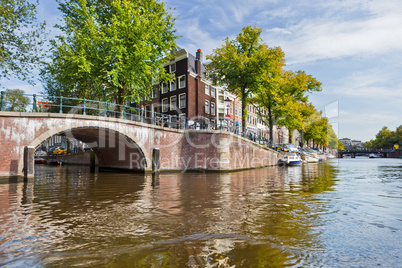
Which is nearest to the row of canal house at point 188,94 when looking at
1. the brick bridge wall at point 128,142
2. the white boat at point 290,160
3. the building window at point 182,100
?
the building window at point 182,100

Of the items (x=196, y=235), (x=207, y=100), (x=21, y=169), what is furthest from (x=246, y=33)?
(x=196, y=235)

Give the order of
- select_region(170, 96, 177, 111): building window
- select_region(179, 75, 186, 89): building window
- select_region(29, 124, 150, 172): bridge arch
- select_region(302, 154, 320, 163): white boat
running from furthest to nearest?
select_region(302, 154, 320, 163): white boat, select_region(170, 96, 177, 111): building window, select_region(179, 75, 186, 89): building window, select_region(29, 124, 150, 172): bridge arch

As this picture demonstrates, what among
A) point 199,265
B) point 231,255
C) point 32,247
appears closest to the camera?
point 199,265

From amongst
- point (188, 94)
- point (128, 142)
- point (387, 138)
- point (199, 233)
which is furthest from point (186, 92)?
point (387, 138)

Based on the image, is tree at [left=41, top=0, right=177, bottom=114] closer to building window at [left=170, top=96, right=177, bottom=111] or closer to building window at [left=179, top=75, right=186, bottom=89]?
building window at [left=179, top=75, right=186, bottom=89]

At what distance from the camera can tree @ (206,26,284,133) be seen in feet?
82.3

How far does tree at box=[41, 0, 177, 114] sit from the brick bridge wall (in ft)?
9.76

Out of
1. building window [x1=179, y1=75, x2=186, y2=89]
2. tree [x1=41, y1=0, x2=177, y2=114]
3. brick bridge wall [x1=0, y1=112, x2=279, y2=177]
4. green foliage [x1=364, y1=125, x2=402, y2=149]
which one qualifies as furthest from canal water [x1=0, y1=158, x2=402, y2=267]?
green foliage [x1=364, y1=125, x2=402, y2=149]

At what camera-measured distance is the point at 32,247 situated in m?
4.08

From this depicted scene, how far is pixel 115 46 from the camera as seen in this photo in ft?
56.3

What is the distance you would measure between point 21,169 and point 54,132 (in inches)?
96.8

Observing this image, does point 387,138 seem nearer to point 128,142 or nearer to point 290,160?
point 290,160

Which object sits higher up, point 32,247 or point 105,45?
point 105,45

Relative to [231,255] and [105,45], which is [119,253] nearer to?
[231,255]
